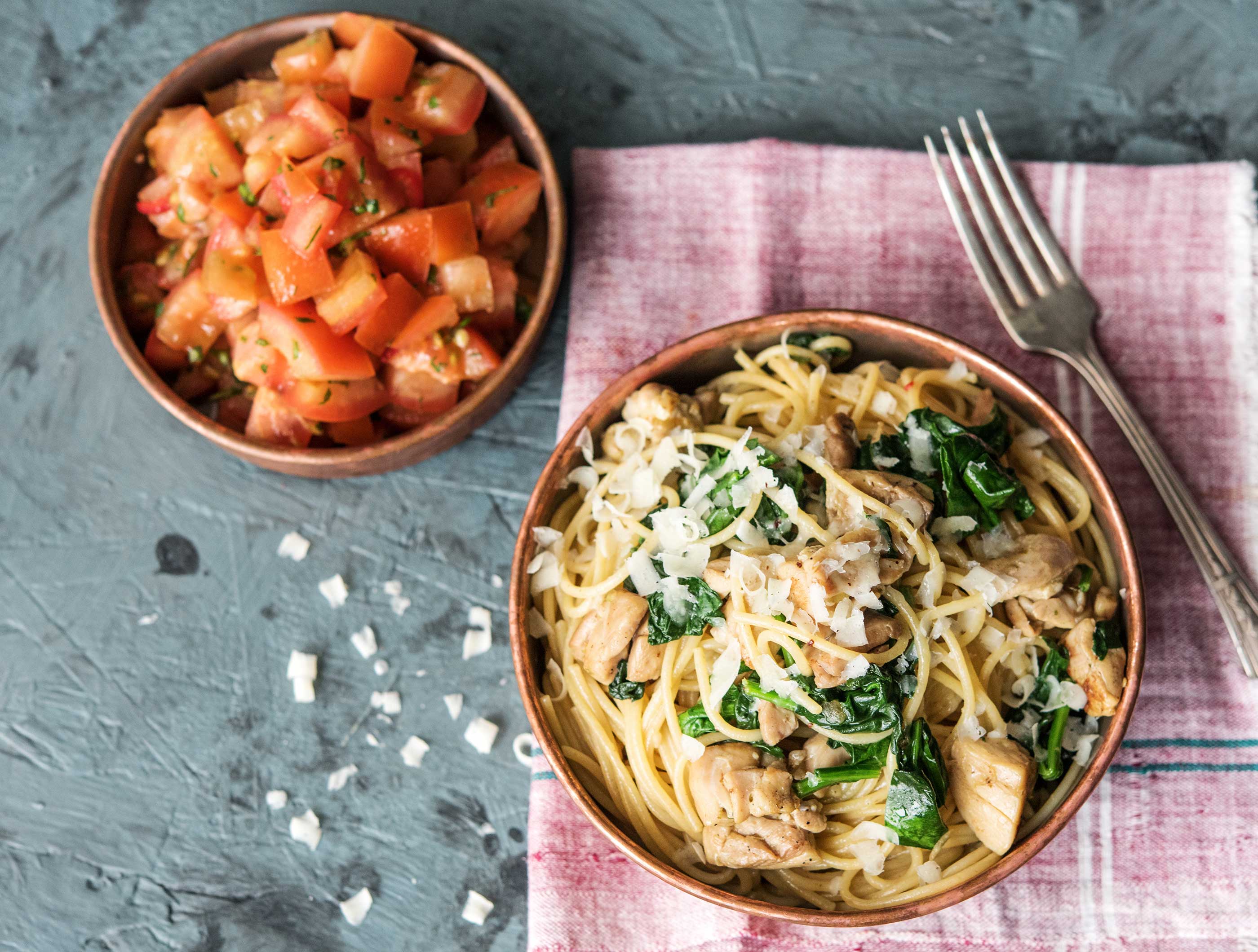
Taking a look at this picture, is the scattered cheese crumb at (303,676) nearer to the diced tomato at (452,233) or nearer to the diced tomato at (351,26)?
the diced tomato at (452,233)

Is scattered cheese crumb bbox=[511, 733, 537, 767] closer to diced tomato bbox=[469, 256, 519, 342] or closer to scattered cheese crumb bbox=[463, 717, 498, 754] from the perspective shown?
scattered cheese crumb bbox=[463, 717, 498, 754]

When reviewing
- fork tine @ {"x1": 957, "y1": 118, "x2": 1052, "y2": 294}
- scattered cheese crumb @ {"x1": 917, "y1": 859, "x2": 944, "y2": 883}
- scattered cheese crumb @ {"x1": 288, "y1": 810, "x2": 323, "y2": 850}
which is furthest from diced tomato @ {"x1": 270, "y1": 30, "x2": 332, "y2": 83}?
scattered cheese crumb @ {"x1": 917, "y1": 859, "x2": 944, "y2": 883}

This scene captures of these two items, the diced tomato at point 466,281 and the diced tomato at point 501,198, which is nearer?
the diced tomato at point 466,281

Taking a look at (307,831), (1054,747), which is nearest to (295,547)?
(307,831)

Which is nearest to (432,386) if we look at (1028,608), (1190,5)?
(1028,608)

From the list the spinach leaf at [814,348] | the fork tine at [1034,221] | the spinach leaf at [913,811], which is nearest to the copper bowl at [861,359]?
the spinach leaf at [814,348]

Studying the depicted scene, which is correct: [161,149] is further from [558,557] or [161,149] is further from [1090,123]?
[1090,123]

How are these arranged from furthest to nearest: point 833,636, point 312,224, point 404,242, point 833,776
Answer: point 404,242 < point 312,224 < point 833,776 < point 833,636

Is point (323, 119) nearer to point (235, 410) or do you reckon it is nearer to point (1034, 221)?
point (235, 410)
